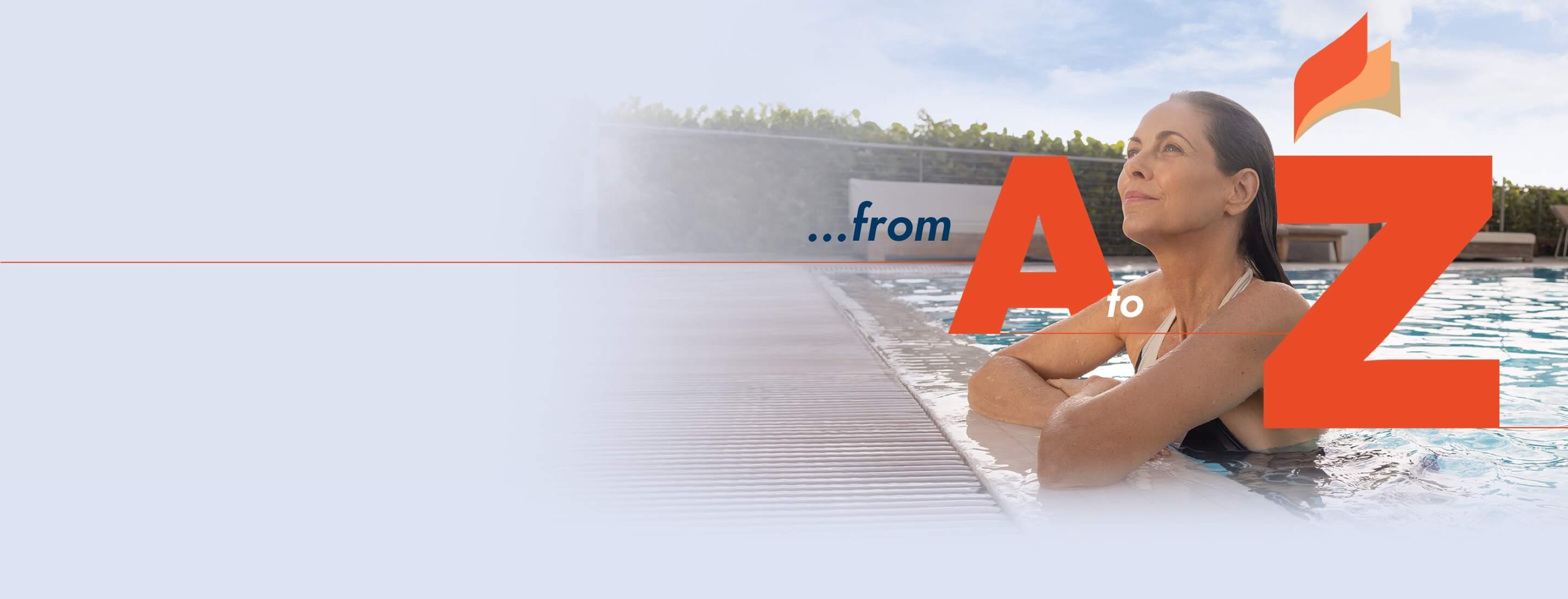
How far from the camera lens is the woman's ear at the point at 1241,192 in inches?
64.9

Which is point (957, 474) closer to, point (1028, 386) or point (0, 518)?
point (1028, 386)

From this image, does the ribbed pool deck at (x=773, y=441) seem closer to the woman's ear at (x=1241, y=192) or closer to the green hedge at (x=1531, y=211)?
the woman's ear at (x=1241, y=192)

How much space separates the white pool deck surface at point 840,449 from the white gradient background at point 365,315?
0.37 feet

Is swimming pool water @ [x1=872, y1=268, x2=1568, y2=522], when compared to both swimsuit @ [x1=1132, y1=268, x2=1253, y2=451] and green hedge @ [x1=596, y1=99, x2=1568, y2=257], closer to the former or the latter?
swimsuit @ [x1=1132, y1=268, x2=1253, y2=451]

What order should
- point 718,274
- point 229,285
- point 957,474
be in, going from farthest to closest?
point 718,274, point 229,285, point 957,474

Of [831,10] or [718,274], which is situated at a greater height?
[831,10]

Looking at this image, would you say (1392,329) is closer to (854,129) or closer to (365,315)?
(365,315)

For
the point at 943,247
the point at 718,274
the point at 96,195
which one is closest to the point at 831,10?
the point at 943,247

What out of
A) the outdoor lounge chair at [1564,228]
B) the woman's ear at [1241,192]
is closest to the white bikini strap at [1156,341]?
the woman's ear at [1241,192]

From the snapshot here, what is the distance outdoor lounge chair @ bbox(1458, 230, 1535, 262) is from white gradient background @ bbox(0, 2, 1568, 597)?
102 inches

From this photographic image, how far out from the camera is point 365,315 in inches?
202

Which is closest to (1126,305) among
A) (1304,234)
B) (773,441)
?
(773,441)

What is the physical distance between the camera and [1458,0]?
7707mm

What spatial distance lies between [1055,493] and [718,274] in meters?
7.27
